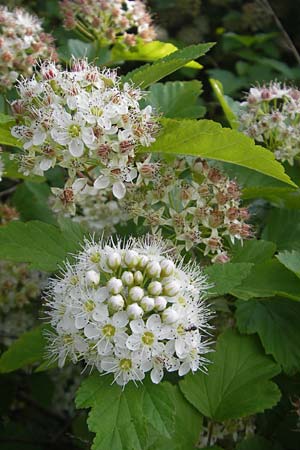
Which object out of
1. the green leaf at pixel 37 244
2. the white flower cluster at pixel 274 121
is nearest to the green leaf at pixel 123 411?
the green leaf at pixel 37 244

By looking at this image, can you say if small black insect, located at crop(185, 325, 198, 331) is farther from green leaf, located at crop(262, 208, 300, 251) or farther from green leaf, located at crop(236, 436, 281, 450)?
green leaf, located at crop(262, 208, 300, 251)

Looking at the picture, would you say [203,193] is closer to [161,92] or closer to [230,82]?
[161,92]

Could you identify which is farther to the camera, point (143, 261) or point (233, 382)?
point (233, 382)

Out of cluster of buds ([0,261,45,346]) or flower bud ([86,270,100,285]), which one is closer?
flower bud ([86,270,100,285])

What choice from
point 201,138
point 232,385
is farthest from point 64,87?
point 232,385

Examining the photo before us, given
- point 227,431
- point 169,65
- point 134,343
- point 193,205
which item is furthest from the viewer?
point 227,431

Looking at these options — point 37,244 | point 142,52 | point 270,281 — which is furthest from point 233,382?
point 142,52

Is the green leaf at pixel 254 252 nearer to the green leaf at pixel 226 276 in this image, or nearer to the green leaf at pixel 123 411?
the green leaf at pixel 226 276

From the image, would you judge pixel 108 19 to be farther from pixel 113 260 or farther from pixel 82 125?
pixel 113 260

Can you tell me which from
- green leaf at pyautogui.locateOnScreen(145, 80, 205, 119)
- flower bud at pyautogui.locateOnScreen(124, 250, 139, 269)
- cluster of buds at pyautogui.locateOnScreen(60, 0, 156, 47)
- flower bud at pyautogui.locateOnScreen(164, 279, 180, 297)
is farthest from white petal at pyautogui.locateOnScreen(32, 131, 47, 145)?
cluster of buds at pyautogui.locateOnScreen(60, 0, 156, 47)
